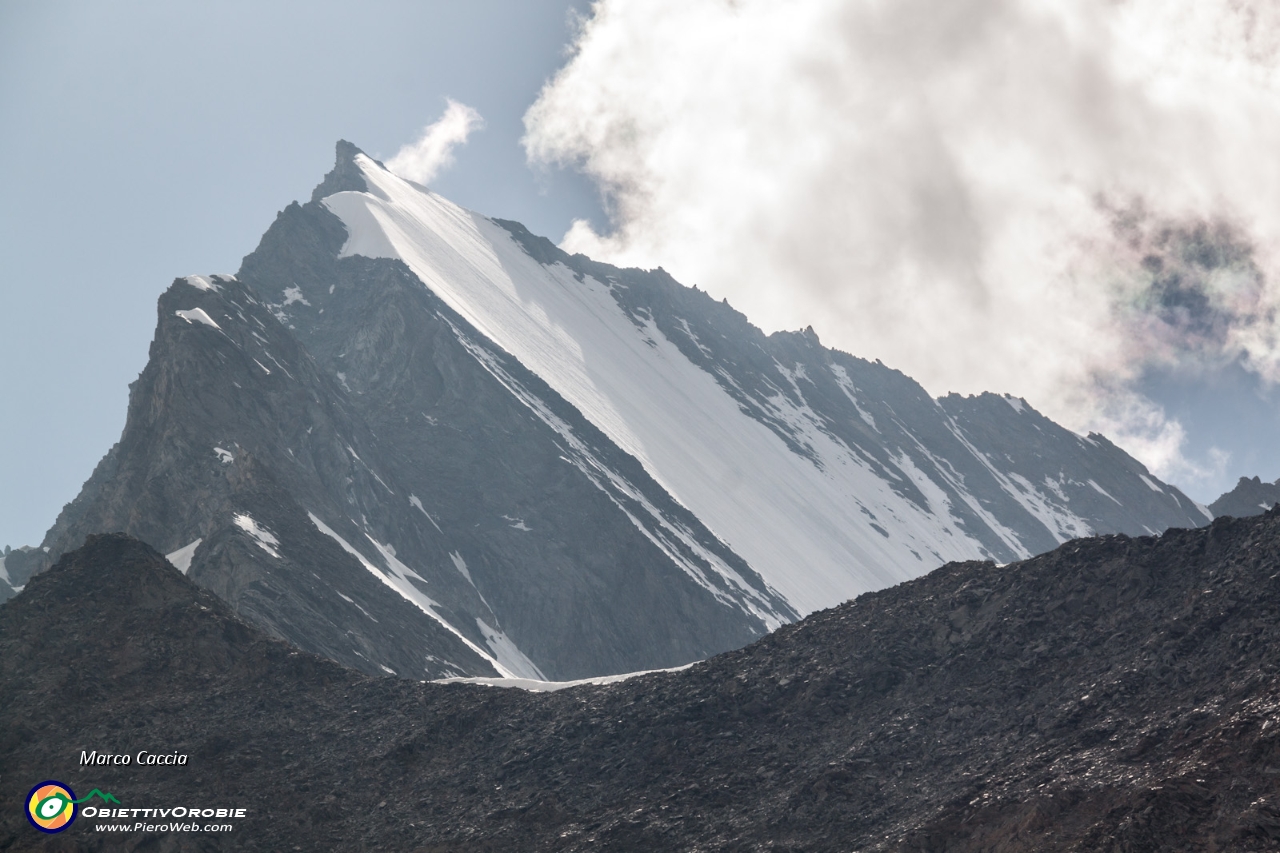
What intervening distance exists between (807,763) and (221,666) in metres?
24.6

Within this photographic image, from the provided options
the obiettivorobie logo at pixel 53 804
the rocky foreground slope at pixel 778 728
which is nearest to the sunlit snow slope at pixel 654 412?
the rocky foreground slope at pixel 778 728

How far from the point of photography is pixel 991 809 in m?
31.0

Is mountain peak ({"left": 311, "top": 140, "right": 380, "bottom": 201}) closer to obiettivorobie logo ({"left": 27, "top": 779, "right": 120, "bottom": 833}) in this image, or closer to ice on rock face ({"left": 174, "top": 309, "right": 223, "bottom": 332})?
ice on rock face ({"left": 174, "top": 309, "right": 223, "bottom": 332})

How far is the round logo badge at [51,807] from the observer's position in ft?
124

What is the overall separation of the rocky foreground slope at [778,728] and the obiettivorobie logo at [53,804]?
0.42 m

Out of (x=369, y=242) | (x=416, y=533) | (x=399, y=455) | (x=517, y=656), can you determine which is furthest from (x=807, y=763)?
(x=369, y=242)

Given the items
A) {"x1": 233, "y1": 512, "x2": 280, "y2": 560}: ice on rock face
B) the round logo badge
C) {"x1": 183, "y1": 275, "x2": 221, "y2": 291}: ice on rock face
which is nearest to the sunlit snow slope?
{"x1": 183, "y1": 275, "x2": 221, "y2": 291}: ice on rock face

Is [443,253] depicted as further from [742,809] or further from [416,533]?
[742,809]

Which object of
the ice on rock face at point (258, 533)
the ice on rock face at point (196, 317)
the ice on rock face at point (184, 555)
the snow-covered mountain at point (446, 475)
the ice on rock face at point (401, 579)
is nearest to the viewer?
the ice on rock face at point (184, 555)

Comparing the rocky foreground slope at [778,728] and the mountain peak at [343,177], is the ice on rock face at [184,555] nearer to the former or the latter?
the rocky foreground slope at [778,728]

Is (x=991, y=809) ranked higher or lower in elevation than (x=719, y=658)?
higher

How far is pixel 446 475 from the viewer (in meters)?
123

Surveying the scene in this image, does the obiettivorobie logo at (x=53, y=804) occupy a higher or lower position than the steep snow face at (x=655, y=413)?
lower

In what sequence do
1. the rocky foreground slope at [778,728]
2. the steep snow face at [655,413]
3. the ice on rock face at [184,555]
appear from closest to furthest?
the rocky foreground slope at [778,728] < the ice on rock face at [184,555] < the steep snow face at [655,413]
